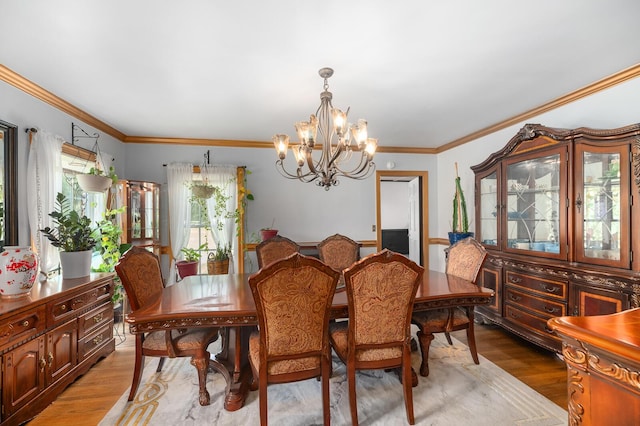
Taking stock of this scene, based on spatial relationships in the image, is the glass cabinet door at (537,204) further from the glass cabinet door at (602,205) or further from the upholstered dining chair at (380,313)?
the upholstered dining chair at (380,313)

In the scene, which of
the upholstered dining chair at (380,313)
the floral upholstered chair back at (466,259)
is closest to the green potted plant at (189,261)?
the upholstered dining chair at (380,313)

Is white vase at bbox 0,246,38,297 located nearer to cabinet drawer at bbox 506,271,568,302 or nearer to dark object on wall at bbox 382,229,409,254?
cabinet drawer at bbox 506,271,568,302

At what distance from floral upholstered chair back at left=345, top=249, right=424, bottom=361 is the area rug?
478mm

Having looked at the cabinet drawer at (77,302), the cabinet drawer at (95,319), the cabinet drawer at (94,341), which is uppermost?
the cabinet drawer at (77,302)

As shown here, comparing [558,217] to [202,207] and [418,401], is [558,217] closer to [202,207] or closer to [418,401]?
[418,401]

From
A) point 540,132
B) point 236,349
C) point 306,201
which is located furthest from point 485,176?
point 236,349

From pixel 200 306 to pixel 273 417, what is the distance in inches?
33.2

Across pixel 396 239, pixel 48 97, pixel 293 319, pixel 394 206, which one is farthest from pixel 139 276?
pixel 394 206

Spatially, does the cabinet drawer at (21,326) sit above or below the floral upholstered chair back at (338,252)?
below

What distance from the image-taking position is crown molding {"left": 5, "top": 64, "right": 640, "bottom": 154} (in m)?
2.38

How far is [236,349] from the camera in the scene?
2.12m

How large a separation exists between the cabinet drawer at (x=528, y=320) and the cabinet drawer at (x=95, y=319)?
12.5ft

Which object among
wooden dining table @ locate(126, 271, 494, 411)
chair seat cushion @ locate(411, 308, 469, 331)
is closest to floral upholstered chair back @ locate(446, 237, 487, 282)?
wooden dining table @ locate(126, 271, 494, 411)

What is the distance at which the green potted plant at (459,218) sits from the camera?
389cm
